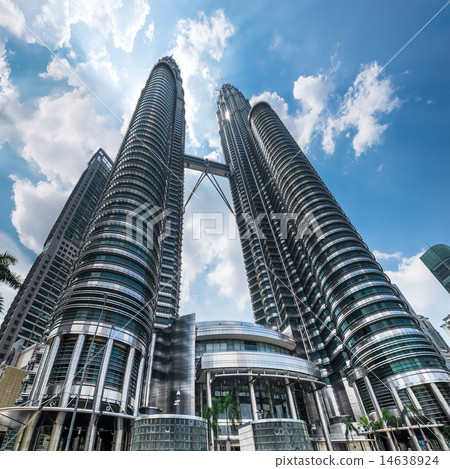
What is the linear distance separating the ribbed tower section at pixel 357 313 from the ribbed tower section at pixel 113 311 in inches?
1660

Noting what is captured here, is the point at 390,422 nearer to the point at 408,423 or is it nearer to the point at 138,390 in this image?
the point at 408,423

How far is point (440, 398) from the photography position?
45.6 m

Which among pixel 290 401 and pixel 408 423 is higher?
pixel 290 401

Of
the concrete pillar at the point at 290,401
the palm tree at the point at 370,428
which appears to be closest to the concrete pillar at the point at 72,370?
the concrete pillar at the point at 290,401

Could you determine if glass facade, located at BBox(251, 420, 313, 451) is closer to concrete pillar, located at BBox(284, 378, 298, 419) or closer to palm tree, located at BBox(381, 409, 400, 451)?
palm tree, located at BBox(381, 409, 400, 451)

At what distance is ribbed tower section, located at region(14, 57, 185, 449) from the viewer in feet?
124

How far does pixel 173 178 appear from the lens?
11200cm

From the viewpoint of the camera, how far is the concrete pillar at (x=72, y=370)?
36594mm

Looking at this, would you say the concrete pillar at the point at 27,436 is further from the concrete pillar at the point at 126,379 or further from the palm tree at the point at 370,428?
the palm tree at the point at 370,428

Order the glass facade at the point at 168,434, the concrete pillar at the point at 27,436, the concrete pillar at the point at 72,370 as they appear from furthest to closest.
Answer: the concrete pillar at the point at 72,370 < the concrete pillar at the point at 27,436 < the glass facade at the point at 168,434

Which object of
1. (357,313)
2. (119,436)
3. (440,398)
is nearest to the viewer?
(119,436)

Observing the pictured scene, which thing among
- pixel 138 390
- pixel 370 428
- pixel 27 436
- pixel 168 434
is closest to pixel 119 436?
pixel 138 390

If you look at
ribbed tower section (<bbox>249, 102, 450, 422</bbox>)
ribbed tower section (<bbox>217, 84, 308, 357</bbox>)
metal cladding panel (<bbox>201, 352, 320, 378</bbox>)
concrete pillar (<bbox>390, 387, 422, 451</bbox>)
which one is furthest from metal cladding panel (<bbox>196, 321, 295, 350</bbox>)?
concrete pillar (<bbox>390, 387, 422, 451</bbox>)

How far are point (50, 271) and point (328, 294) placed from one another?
109 meters
